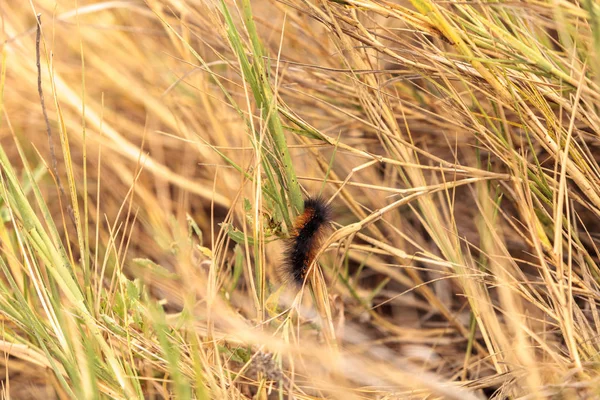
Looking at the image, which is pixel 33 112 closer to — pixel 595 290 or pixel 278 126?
pixel 278 126

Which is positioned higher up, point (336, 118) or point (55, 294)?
point (336, 118)

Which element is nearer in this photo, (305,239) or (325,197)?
(305,239)

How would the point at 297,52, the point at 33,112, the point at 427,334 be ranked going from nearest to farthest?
1. the point at 427,334
2. the point at 297,52
3. the point at 33,112

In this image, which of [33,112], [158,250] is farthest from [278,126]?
[33,112]

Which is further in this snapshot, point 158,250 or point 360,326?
point 158,250
